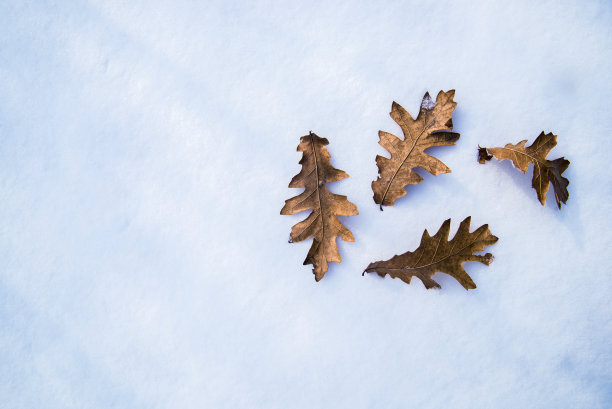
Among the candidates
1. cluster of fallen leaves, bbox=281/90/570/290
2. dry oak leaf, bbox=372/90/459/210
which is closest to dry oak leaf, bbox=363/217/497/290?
cluster of fallen leaves, bbox=281/90/570/290

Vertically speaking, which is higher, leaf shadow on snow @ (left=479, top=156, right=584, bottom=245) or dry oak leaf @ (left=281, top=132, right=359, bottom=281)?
dry oak leaf @ (left=281, top=132, right=359, bottom=281)

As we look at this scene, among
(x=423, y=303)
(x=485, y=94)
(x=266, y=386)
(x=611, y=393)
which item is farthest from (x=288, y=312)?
(x=611, y=393)

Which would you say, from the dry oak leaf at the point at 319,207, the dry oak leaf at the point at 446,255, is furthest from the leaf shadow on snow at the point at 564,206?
the dry oak leaf at the point at 319,207

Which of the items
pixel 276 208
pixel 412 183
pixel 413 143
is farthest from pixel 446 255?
pixel 276 208

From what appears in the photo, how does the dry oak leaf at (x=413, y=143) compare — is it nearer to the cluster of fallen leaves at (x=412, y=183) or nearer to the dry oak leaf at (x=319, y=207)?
the cluster of fallen leaves at (x=412, y=183)

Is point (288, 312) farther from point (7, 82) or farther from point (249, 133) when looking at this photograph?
point (7, 82)

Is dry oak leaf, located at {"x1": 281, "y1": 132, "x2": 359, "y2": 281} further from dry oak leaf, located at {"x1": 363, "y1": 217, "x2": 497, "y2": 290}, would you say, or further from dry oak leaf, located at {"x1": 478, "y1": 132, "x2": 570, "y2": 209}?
dry oak leaf, located at {"x1": 478, "y1": 132, "x2": 570, "y2": 209}
